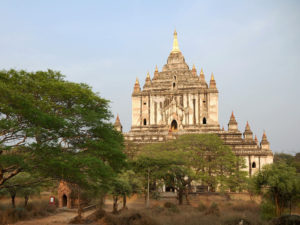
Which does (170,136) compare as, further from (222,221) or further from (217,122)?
(222,221)

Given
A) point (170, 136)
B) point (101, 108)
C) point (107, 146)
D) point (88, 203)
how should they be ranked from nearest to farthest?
point (107, 146) < point (101, 108) < point (88, 203) < point (170, 136)

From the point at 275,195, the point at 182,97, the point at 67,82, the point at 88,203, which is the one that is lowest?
the point at 88,203

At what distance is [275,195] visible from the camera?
22047mm

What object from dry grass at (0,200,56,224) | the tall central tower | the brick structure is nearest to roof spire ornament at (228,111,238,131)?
the tall central tower

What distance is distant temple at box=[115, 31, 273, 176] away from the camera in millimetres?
52250

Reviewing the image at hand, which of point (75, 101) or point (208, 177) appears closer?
point (75, 101)

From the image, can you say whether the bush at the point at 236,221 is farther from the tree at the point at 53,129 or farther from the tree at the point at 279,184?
the tree at the point at 53,129

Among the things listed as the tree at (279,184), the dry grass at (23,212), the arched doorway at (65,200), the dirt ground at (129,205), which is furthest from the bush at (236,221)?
the arched doorway at (65,200)

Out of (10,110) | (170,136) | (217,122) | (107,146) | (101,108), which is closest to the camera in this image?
(10,110)

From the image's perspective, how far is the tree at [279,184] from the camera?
21.0m

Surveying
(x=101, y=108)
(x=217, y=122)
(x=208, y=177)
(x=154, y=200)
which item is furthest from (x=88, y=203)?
(x=217, y=122)

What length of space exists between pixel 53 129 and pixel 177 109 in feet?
134

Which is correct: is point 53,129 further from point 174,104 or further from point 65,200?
point 174,104

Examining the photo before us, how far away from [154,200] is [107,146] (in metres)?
19.4
